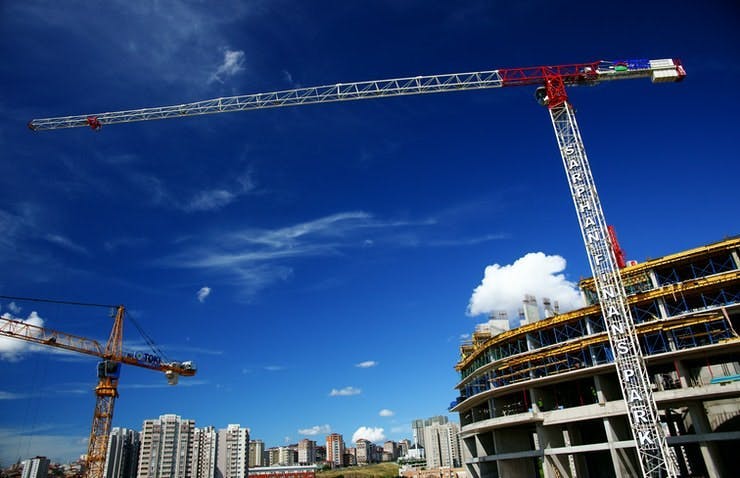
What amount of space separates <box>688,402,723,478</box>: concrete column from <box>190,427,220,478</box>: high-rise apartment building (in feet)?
584

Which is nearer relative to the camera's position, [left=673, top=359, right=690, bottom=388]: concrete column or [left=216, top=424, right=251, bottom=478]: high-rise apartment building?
[left=673, top=359, right=690, bottom=388]: concrete column

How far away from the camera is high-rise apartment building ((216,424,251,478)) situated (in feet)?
620

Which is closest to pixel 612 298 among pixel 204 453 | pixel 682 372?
pixel 682 372

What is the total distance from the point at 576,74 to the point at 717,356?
124ft

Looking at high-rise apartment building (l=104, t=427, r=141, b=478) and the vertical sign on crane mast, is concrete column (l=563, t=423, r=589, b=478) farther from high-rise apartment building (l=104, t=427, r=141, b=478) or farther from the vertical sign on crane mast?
high-rise apartment building (l=104, t=427, r=141, b=478)

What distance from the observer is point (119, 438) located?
18912cm

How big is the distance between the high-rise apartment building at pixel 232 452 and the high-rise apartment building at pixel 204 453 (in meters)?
A: 3.92

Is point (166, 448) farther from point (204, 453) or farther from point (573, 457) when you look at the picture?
point (573, 457)

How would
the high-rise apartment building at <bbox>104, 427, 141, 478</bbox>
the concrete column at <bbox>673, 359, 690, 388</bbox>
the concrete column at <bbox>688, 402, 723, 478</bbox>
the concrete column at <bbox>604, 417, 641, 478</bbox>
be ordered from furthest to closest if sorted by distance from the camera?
the high-rise apartment building at <bbox>104, 427, 141, 478</bbox>, the concrete column at <bbox>604, 417, 641, 478</bbox>, the concrete column at <bbox>673, 359, 690, 388</bbox>, the concrete column at <bbox>688, 402, 723, 478</bbox>

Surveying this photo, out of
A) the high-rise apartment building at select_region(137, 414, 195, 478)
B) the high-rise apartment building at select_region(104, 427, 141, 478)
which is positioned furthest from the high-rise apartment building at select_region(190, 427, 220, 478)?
the high-rise apartment building at select_region(104, 427, 141, 478)

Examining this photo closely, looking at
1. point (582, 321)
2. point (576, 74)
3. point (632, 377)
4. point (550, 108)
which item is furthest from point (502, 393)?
point (576, 74)

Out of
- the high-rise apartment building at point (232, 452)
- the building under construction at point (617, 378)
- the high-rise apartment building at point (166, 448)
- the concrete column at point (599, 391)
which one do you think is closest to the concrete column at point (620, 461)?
the building under construction at point (617, 378)

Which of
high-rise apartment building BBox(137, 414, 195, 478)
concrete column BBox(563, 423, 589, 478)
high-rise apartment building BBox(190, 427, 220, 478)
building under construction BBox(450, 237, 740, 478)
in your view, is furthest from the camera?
high-rise apartment building BBox(190, 427, 220, 478)

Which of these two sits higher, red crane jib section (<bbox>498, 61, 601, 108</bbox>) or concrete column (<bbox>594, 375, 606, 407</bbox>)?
red crane jib section (<bbox>498, 61, 601, 108</bbox>)
